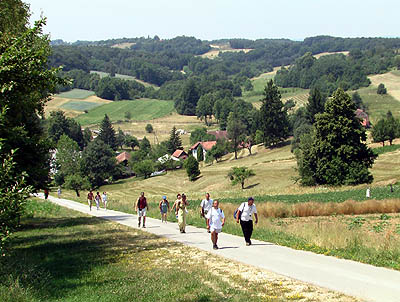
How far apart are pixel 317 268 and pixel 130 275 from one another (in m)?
4.51

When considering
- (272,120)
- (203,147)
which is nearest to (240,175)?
(272,120)

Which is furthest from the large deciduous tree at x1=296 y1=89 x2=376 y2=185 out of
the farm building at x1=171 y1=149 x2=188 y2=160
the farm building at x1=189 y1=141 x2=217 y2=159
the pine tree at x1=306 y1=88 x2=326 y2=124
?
the farm building at x1=171 y1=149 x2=188 y2=160

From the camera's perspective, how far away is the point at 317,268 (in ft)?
40.0

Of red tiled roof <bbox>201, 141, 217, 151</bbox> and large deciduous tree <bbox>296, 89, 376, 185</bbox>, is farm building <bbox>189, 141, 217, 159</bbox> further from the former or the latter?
large deciduous tree <bbox>296, 89, 376, 185</bbox>

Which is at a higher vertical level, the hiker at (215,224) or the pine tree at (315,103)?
the pine tree at (315,103)

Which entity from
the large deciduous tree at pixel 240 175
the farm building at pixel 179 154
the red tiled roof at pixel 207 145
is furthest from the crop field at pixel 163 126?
the large deciduous tree at pixel 240 175

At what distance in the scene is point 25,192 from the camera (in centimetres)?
1077

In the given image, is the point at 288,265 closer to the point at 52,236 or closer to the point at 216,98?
the point at 52,236

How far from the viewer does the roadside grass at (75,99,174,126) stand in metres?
174

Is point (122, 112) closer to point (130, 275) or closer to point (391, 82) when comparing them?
point (391, 82)

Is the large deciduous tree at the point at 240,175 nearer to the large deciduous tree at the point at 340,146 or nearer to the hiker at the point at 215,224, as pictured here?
the large deciduous tree at the point at 340,146

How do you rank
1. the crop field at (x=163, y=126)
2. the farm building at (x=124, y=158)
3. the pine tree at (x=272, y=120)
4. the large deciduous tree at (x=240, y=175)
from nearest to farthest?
the large deciduous tree at (x=240, y=175) < the pine tree at (x=272, y=120) < the farm building at (x=124, y=158) < the crop field at (x=163, y=126)

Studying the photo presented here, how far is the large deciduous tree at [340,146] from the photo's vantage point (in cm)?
5481

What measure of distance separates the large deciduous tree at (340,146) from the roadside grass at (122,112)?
400ft
